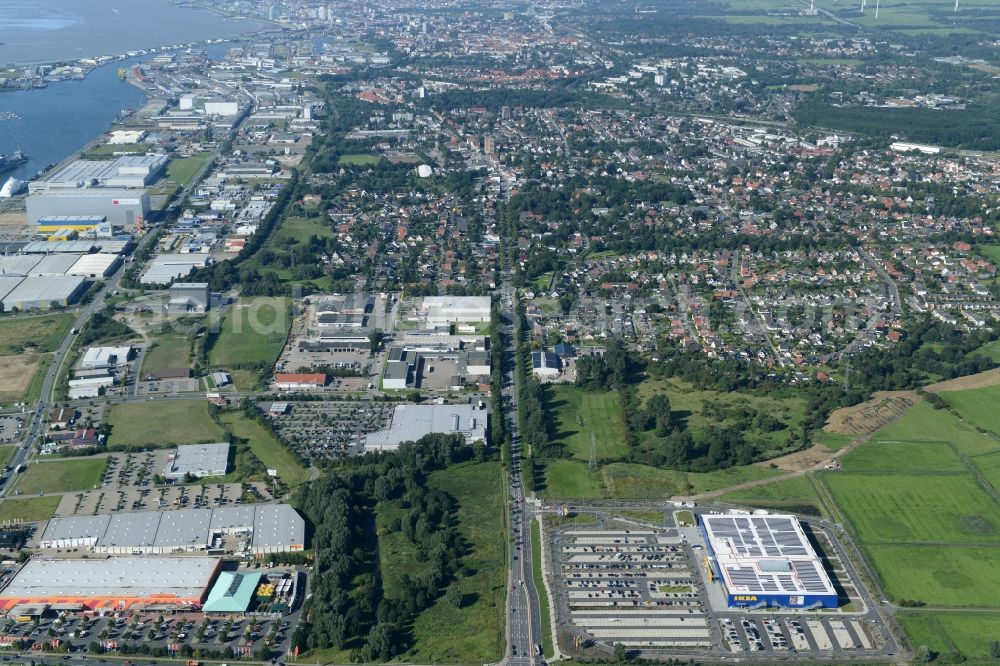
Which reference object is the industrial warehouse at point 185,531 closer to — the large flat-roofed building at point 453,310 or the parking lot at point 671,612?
the parking lot at point 671,612

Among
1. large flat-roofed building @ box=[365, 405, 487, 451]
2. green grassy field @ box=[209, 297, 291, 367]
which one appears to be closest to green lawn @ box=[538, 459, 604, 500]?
large flat-roofed building @ box=[365, 405, 487, 451]

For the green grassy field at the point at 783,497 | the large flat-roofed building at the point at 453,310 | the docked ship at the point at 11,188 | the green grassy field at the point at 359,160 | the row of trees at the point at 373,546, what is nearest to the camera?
the row of trees at the point at 373,546

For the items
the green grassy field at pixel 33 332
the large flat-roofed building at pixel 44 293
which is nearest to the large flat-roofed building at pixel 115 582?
the green grassy field at pixel 33 332

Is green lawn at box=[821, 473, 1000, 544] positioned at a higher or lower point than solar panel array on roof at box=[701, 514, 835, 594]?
lower

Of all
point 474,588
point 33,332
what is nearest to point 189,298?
point 33,332

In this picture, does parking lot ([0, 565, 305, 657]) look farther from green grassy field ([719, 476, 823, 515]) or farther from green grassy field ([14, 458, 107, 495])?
green grassy field ([719, 476, 823, 515])

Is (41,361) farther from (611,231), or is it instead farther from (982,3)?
(982,3)
